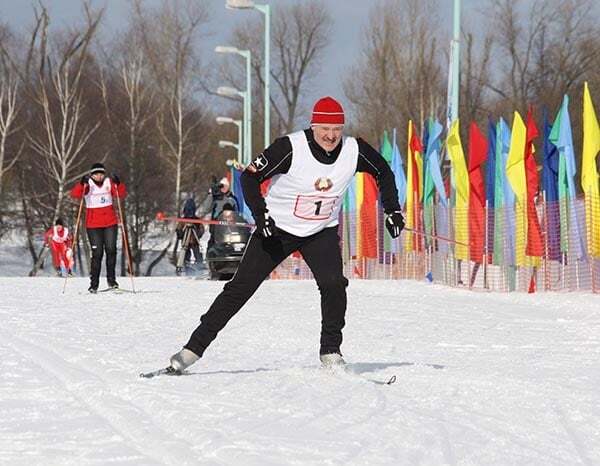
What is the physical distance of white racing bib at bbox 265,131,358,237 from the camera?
7324mm

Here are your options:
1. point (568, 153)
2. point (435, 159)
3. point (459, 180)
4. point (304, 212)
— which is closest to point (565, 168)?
point (568, 153)

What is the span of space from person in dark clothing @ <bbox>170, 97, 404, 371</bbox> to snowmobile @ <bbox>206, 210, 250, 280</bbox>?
50.6ft

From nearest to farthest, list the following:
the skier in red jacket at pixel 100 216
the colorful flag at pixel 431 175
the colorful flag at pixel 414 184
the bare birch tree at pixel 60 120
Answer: the skier in red jacket at pixel 100 216
the colorful flag at pixel 431 175
the colorful flag at pixel 414 184
the bare birch tree at pixel 60 120

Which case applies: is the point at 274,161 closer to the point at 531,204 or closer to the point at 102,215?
the point at 102,215

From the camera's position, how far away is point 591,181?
17438 mm

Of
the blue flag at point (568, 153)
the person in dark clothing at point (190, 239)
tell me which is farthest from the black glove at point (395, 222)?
the person in dark clothing at point (190, 239)

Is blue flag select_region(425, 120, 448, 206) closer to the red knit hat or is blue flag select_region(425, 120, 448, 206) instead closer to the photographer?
the photographer

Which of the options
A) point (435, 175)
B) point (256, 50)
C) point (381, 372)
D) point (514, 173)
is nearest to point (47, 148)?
→ point (256, 50)

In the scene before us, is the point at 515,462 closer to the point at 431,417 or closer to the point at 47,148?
the point at 431,417

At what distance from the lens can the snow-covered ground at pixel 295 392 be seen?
195 inches

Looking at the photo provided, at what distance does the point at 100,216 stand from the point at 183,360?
979 centimetres

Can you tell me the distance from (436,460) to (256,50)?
60.8 metres

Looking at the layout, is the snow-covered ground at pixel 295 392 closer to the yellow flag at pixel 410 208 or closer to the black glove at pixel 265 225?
the black glove at pixel 265 225

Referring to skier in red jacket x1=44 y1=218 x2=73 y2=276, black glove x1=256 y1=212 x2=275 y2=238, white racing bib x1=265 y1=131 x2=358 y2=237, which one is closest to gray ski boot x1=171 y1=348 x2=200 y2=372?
black glove x1=256 y1=212 x2=275 y2=238
